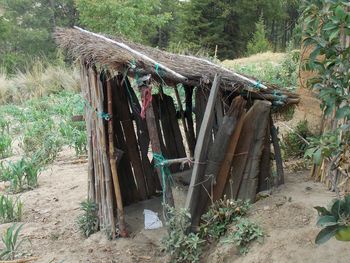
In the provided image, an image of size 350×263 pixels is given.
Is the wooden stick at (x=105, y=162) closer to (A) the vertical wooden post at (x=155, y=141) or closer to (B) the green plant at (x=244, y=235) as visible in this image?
(A) the vertical wooden post at (x=155, y=141)

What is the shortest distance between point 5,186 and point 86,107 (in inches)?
93.2

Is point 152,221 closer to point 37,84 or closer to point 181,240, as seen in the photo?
point 181,240

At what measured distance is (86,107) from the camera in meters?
4.73

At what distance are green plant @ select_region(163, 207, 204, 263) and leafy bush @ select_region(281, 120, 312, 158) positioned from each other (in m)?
2.11

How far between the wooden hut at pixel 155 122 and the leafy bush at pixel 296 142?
3.49 feet

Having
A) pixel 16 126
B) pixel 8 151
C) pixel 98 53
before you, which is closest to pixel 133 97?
pixel 98 53

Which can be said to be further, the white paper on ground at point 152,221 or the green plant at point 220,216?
the white paper on ground at point 152,221

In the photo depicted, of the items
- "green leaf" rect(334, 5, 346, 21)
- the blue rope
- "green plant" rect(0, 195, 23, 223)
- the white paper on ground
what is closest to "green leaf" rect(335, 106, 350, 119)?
"green leaf" rect(334, 5, 346, 21)

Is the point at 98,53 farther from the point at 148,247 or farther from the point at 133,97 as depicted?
the point at 148,247

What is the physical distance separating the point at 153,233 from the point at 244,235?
1090mm

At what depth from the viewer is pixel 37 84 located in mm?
14516

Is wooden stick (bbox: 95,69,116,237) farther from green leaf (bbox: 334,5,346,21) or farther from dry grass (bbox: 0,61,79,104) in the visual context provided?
dry grass (bbox: 0,61,79,104)

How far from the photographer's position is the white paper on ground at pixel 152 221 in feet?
14.8

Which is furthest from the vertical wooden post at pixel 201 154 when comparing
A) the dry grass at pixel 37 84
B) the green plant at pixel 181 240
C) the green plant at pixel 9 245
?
the dry grass at pixel 37 84
